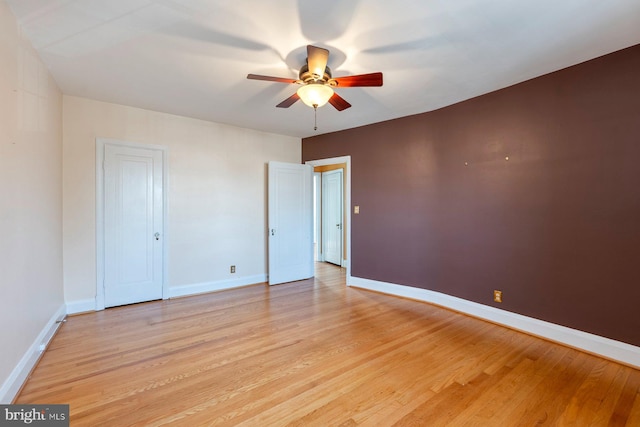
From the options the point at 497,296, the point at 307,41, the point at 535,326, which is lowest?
the point at 535,326

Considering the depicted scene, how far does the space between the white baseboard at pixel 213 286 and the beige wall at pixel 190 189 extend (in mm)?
30

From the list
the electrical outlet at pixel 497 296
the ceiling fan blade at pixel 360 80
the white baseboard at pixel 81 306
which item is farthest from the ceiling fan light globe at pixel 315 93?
the white baseboard at pixel 81 306

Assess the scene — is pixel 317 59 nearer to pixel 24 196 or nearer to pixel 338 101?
pixel 338 101

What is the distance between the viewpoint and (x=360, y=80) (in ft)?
7.15

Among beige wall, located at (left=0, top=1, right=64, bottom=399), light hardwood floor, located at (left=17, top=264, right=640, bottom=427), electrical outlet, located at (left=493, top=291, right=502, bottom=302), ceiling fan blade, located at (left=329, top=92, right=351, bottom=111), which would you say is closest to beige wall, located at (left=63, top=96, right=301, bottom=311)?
beige wall, located at (left=0, top=1, right=64, bottom=399)

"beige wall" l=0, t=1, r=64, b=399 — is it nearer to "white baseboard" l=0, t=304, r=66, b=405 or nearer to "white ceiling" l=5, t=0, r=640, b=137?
"white baseboard" l=0, t=304, r=66, b=405

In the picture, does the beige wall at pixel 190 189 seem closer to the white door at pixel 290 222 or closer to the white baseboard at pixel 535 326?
the white door at pixel 290 222

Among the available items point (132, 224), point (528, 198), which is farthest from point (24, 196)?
point (528, 198)

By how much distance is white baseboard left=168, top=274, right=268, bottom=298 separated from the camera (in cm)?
402

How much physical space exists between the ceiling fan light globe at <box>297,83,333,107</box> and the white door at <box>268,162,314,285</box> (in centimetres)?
245

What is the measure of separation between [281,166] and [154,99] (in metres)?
2.03

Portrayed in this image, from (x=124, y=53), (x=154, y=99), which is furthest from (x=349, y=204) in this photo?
(x=124, y=53)

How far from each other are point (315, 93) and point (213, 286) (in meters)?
3.28

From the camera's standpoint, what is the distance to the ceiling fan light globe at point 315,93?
7.50ft
